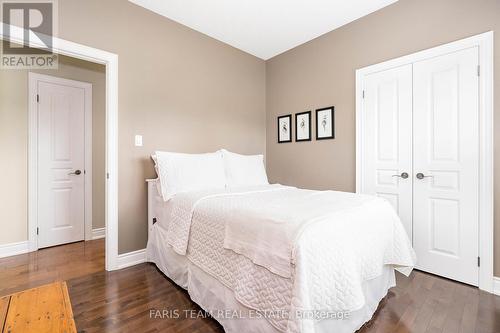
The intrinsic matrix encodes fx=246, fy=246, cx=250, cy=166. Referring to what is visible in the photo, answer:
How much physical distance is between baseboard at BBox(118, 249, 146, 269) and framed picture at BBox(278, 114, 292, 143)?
7.87 ft

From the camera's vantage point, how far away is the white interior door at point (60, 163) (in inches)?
123

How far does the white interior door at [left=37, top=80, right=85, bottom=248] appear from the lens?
10.2 feet

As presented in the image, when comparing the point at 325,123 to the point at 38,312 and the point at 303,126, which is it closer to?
the point at 303,126

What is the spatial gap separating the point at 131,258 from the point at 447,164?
324 cm

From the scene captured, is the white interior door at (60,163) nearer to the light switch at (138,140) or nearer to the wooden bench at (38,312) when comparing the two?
the light switch at (138,140)

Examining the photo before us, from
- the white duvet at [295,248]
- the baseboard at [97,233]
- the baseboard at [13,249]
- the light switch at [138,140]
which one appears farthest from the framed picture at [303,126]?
the baseboard at [13,249]

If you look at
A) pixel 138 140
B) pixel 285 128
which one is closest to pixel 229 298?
pixel 138 140

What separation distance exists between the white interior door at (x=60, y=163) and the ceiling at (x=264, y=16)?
1.71 meters

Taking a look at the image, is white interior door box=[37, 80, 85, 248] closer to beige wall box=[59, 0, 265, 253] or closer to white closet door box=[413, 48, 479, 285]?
beige wall box=[59, 0, 265, 253]

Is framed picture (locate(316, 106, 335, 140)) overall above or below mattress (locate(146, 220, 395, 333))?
above

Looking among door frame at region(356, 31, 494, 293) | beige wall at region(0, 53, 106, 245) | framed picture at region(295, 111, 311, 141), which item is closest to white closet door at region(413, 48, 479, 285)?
door frame at region(356, 31, 494, 293)

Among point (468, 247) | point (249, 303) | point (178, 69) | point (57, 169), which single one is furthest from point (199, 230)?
point (57, 169)

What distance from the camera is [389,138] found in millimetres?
2660

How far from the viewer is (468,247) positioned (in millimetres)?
Answer: 2170
